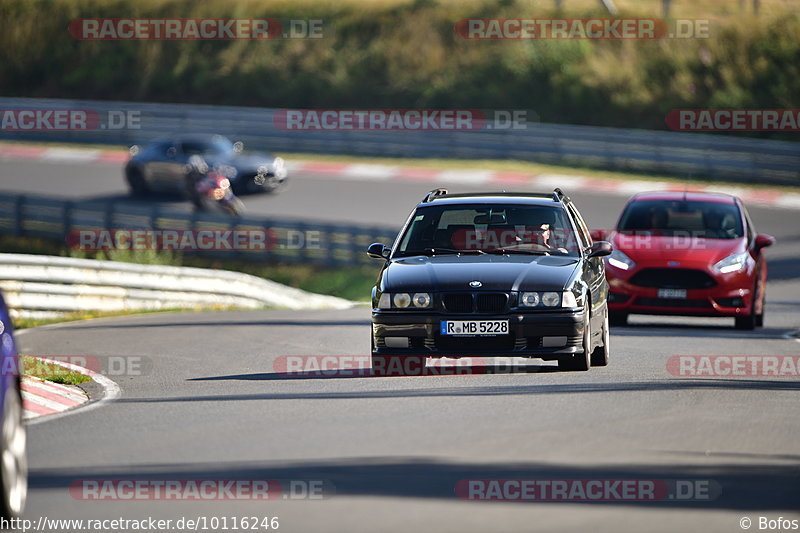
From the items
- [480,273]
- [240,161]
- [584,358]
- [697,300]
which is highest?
[240,161]

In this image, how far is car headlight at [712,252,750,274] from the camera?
18.5m

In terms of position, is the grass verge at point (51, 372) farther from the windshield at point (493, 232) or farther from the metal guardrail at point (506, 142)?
the metal guardrail at point (506, 142)

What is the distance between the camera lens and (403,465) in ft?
27.8

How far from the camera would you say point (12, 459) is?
276 inches

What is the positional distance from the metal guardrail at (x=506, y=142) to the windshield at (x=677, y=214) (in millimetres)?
20867

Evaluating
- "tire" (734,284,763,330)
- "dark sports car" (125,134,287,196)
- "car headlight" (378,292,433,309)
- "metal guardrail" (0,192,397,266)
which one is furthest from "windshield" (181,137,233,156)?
"car headlight" (378,292,433,309)

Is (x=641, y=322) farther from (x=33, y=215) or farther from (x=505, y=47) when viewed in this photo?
(x=505, y=47)

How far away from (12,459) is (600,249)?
25.0ft

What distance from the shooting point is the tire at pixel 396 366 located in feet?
42.6

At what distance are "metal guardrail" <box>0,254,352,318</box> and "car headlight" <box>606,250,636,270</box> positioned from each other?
7779mm

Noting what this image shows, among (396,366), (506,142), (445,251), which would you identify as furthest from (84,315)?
(506,142)

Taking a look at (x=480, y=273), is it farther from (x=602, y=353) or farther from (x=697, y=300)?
(x=697, y=300)

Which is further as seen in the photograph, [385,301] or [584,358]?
[584,358]

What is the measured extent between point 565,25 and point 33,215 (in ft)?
79.9
